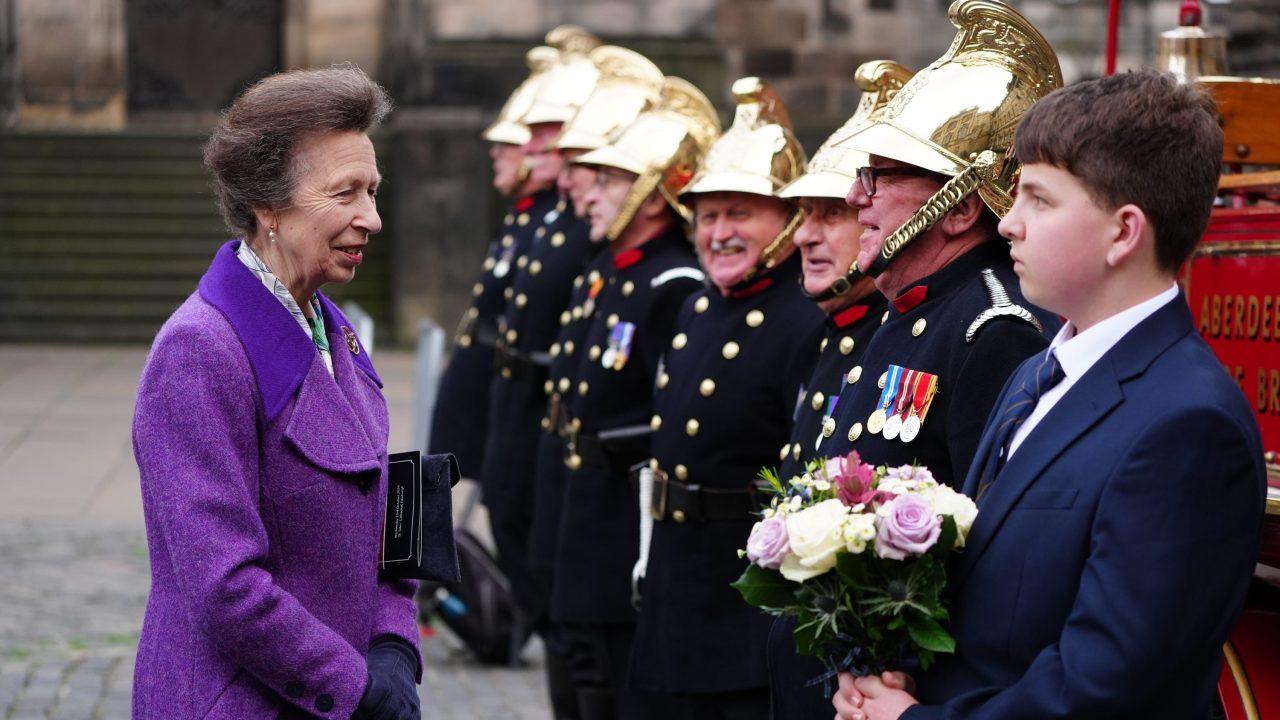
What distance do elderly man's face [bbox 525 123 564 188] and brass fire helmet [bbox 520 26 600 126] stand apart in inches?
2.2

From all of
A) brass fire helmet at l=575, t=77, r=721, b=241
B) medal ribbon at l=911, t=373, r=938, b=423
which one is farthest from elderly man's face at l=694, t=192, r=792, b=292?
medal ribbon at l=911, t=373, r=938, b=423

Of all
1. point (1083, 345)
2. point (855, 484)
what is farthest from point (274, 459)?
point (1083, 345)

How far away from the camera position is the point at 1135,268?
2.63 m

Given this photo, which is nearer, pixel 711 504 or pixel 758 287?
pixel 711 504

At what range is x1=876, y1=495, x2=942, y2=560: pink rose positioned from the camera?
2621mm

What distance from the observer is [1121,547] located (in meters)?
2.45

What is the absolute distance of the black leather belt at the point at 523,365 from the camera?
722 centimetres

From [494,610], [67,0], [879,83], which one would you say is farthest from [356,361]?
[67,0]

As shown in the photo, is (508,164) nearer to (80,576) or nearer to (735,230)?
(80,576)

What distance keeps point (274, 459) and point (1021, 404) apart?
1254mm

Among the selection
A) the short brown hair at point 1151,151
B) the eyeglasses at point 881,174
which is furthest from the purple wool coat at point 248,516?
the short brown hair at point 1151,151

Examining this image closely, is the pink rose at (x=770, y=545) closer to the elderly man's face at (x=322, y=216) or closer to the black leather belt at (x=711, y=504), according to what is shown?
the elderly man's face at (x=322, y=216)

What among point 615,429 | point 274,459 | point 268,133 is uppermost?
point 268,133

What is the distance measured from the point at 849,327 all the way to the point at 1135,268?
152 centimetres
